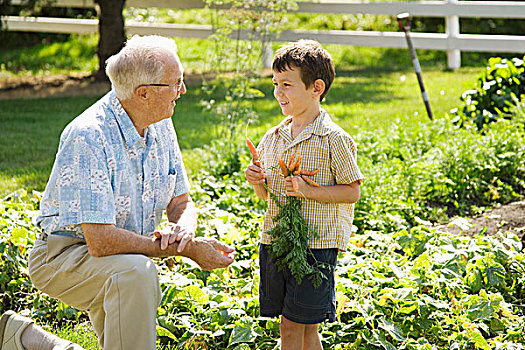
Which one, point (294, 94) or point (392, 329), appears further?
point (392, 329)

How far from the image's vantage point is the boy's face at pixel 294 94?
2895 mm

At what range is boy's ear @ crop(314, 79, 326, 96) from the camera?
2.91 m

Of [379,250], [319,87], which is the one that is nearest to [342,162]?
[319,87]

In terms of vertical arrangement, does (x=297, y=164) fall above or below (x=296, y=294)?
above

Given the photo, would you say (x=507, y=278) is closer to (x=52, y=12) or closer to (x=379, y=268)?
(x=379, y=268)

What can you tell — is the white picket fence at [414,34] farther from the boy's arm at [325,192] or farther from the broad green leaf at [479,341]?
the boy's arm at [325,192]

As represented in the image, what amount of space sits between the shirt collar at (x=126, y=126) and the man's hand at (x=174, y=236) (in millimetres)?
383

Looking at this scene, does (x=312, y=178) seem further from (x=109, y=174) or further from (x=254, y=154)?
(x=109, y=174)

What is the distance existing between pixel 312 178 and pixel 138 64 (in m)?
0.86

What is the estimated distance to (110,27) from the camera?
1040 centimetres


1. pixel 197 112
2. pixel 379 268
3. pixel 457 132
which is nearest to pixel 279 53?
pixel 379 268

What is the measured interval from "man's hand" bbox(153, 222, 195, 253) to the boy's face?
0.67 meters

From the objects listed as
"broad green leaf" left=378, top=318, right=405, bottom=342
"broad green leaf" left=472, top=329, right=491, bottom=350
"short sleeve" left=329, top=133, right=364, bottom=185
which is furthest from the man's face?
"broad green leaf" left=472, top=329, right=491, bottom=350

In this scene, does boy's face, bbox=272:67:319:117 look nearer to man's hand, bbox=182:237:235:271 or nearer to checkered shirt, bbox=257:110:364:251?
checkered shirt, bbox=257:110:364:251
